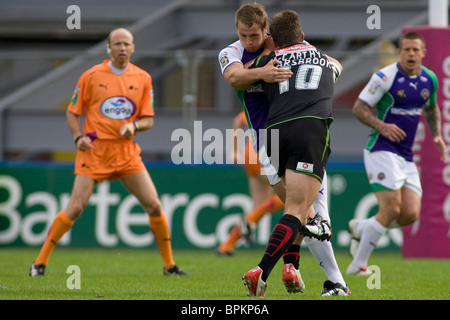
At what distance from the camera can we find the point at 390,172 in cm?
903

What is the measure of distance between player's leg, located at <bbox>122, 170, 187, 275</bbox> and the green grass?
0.24 metres

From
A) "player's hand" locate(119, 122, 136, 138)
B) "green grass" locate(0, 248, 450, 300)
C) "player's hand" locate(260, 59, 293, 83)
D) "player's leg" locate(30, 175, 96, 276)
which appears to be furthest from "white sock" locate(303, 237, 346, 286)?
"player's leg" locate(30, 175, 96, 276)

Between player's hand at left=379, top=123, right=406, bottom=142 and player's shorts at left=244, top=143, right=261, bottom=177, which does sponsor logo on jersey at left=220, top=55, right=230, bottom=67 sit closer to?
player's hand at left=379, top=123, right=406, bottom=142

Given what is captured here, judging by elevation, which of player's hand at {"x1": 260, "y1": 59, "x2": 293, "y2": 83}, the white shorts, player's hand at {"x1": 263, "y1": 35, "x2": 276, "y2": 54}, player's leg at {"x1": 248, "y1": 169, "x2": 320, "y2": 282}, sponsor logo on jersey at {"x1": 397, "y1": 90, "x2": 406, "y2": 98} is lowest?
player's leg at {"x1": 248, "y1": 169, "x2": 320, "y2": 282}

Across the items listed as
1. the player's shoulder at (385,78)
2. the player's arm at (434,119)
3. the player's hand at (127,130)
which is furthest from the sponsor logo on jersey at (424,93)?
the player's hand at (127,130)

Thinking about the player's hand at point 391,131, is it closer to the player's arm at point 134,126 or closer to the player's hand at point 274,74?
the player's arm at point 134,126

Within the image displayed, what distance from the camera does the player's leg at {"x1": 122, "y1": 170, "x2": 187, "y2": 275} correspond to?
8.77m

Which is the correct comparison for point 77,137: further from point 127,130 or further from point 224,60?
point 224,60

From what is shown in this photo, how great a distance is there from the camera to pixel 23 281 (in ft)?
26.3

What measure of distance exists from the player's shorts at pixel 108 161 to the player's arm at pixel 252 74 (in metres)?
2.45

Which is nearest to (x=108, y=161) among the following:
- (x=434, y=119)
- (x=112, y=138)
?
(x=112, y=138)

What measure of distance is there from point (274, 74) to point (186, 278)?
288cm

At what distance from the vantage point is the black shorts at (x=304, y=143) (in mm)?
6414
